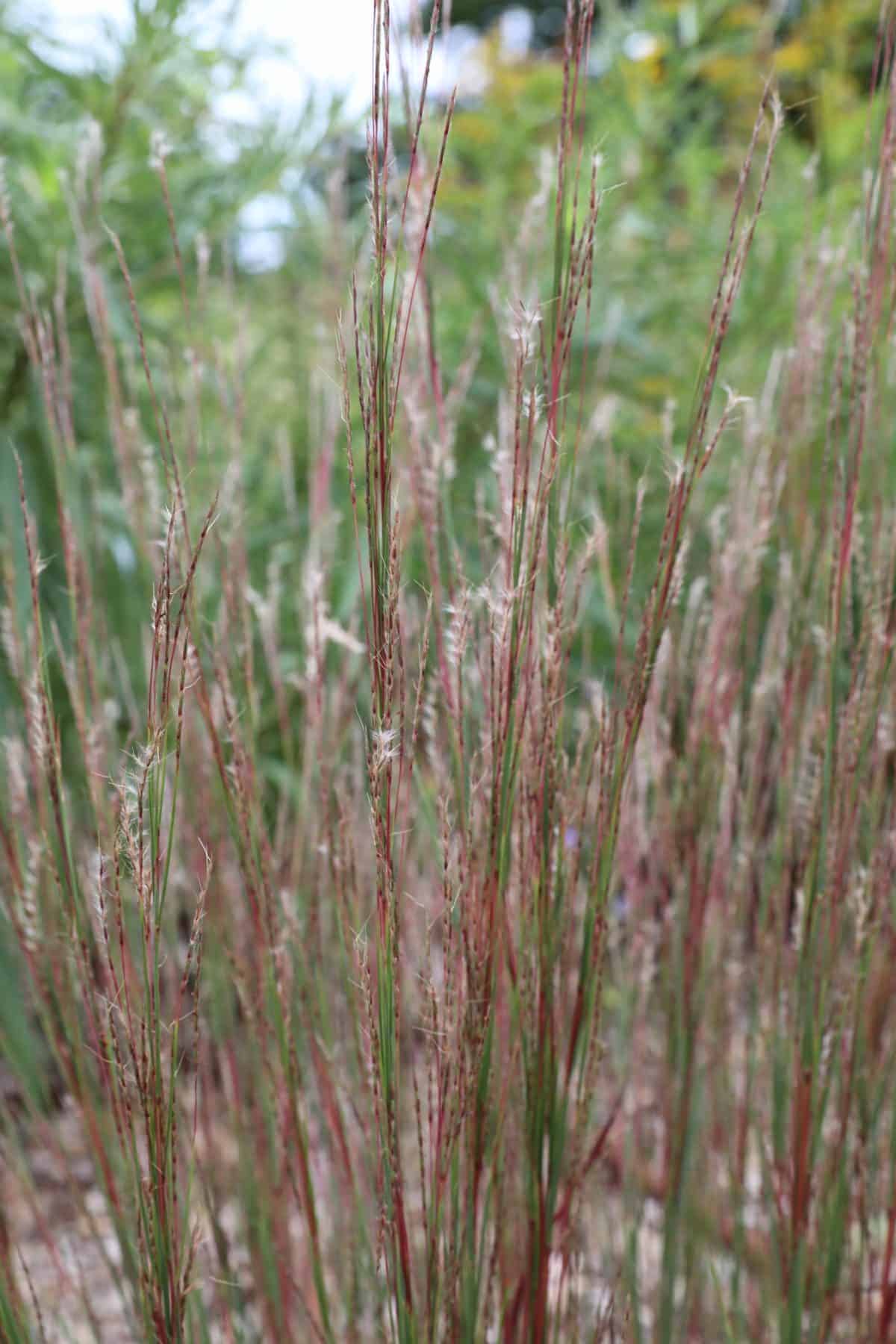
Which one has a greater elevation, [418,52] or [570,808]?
[418,52]

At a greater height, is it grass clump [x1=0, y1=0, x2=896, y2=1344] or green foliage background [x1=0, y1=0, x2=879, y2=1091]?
green foliage background [x1=0, y1=0, x2=879, y2=1091]

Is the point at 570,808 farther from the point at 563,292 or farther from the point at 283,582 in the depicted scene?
the point at 283,582

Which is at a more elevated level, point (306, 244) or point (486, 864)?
point (306, 244)

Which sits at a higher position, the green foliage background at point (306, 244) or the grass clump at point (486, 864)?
the green foliage background at point (306, 244)

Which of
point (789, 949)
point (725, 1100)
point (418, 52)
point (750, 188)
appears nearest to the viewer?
point (418, 52)

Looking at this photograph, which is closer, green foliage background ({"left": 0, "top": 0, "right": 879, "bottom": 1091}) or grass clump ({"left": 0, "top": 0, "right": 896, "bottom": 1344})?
grass clump ({"left": 0, "top": 0, "right": 896, "bottom": 1344})

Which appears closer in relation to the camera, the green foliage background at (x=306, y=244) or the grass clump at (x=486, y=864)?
the grass clump at (x=486, y=864)

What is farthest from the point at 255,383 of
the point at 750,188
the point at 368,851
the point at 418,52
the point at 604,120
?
the point at 418,52

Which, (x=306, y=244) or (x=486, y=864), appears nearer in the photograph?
(x=486, y=864)

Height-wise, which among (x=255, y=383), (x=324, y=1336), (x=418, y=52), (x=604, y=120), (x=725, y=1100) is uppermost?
(x=604, y=120)

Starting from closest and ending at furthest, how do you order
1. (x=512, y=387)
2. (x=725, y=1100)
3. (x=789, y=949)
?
(x=512, y=387) < (x=789, y=949) < (x=725, y=1100)

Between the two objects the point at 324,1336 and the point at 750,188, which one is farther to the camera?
the point at 750,188
